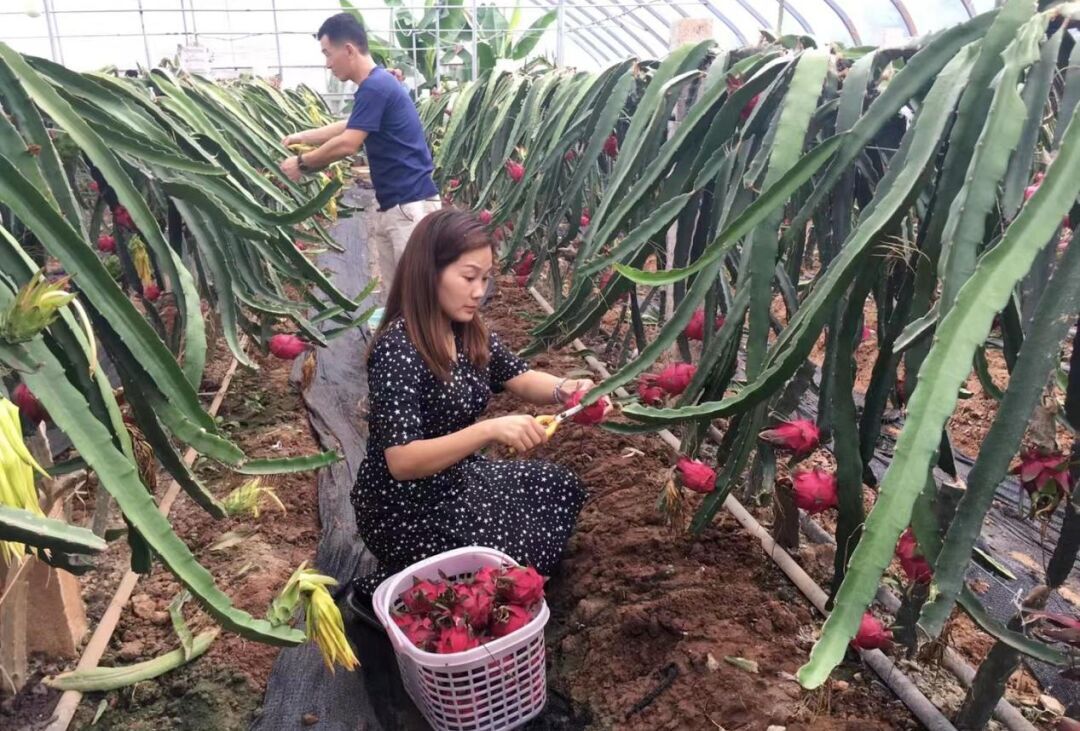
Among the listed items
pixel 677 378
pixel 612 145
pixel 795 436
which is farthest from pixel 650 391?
pixel 612 145

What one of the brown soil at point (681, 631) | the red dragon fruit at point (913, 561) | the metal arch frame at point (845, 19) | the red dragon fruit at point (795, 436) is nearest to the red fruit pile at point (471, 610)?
the brown soil at point (681, 631)

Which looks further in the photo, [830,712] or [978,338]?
[830,712]

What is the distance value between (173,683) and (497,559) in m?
0.55

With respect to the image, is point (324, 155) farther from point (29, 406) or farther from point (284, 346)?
point (29, 406)

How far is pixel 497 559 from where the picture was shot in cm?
134

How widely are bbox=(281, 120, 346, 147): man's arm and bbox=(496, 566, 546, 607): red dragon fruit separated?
1.88 m

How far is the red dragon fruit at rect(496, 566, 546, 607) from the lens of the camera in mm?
1150

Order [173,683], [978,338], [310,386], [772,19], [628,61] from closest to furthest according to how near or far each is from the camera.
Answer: [978,338]
[173,683]
[628,61]
[310,386]
[772,19]

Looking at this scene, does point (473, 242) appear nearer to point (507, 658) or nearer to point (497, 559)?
point (497, 559)

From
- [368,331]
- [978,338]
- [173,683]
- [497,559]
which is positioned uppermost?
[978,338]

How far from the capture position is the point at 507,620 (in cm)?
114

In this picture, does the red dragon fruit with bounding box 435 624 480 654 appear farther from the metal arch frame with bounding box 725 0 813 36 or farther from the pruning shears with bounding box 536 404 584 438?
the metal arch frame with bounding box 725 0 813 36

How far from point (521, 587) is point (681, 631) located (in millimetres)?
277

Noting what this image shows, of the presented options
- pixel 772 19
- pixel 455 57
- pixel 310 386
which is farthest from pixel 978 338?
pixel 455 57
